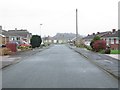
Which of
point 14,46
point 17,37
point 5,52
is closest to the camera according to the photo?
point 5,52

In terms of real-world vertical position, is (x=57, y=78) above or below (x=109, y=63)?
above

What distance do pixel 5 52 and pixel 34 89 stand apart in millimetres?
33182

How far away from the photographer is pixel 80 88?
12352 mm

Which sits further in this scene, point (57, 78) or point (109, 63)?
point (109, 63)

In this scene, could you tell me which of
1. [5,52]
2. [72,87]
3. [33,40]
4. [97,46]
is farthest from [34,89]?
[33,40]

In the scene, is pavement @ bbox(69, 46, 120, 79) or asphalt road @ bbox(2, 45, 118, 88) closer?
asphalt road @ bbox(2, 45, 118, 88)

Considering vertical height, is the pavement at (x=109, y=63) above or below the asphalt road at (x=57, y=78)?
below

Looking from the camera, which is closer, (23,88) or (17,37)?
(23,88)

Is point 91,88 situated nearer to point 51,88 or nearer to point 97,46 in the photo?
point 51,88

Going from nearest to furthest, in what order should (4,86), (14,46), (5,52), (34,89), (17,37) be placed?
(34,89) → (4,86) → (5,52) → (14,46) → (17,37)

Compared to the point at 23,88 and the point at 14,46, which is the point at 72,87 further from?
the point at 14,46

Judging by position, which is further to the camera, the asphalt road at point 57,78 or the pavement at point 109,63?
the pavement at point 109,63

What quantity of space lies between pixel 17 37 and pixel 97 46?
6438 cm

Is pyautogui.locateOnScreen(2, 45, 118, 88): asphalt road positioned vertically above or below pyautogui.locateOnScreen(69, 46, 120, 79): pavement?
above
